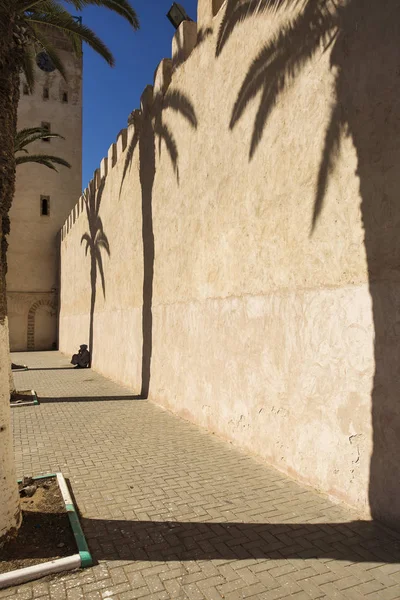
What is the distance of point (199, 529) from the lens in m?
3.72

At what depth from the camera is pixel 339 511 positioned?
4.08 meters

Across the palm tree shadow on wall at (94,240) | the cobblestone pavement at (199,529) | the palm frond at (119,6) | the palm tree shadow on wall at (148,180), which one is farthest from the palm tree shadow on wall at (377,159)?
the palm tree shadow on wall at (94,240)

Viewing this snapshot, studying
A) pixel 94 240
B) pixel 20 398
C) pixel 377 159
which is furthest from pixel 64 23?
pixel 377 159

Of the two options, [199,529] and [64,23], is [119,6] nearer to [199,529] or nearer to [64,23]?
[64,23]

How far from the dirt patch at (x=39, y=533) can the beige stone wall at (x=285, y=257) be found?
2.40 meters

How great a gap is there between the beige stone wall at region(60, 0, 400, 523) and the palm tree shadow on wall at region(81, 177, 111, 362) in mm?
5533

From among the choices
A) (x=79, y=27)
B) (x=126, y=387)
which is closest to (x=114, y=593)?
(x=126, y=387)

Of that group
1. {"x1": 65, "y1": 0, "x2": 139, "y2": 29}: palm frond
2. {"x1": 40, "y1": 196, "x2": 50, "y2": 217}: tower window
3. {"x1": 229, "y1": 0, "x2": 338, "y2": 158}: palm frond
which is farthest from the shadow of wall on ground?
{"x1": 40, "y1": 196, "x2": 50, "y2": 217}: tower window

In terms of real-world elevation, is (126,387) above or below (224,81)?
below

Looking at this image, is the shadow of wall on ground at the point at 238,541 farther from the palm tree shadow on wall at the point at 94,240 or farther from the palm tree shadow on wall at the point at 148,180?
the palm tree shadow on wall at the point at 94,240

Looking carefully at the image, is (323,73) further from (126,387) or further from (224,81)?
(126,387)

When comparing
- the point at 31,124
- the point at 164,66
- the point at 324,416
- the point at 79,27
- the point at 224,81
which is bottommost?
the point at 324,416

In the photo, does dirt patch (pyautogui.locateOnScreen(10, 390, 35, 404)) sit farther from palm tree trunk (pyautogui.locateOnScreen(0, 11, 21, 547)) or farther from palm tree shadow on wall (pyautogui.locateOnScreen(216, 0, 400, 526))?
palm tree shadow on wall (pyautogui.locateOnScreen(216, 0, 400, 526))

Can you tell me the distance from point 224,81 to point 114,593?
21.3 feet
